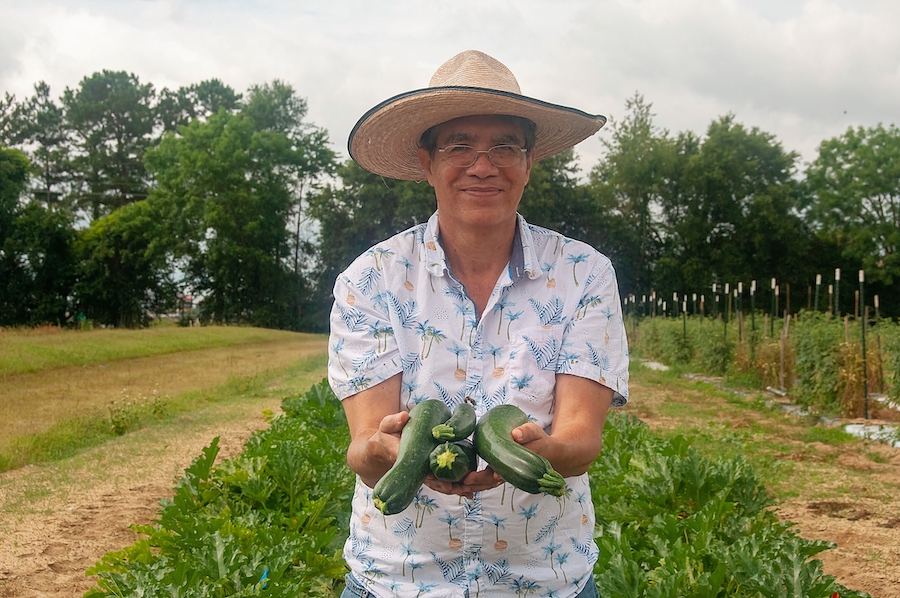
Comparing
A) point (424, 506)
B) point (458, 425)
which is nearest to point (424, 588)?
point (424, 506)

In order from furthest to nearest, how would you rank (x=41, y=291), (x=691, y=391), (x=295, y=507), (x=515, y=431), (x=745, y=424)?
(x=41, y=291), (x=691, y=391), (x=745, y=424), (x=295, y=507), (x=515, y=431)

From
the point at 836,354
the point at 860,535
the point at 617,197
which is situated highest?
the point at 617,197

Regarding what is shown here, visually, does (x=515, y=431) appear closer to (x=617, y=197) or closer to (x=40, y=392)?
(x=40, y=392)

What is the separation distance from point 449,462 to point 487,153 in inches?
36.6

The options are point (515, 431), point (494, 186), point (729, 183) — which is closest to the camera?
point (515, 431)

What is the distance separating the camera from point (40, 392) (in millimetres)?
15859

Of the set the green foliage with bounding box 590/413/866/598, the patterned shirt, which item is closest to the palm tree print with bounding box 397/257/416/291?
the patterned shirt

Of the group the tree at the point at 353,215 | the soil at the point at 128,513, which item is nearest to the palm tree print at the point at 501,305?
the soil at the point at 128,513

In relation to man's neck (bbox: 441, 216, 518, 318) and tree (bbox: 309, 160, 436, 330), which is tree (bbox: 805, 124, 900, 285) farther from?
man's neck (bbox: 441, 216, 518, 318)

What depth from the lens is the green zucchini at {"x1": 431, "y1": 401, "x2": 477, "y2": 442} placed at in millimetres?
2008

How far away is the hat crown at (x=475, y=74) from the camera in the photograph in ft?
8.08

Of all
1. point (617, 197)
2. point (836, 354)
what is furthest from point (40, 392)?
point (617, 197)

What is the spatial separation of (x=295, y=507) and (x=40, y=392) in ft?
38.9

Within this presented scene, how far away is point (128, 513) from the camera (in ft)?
24.6
